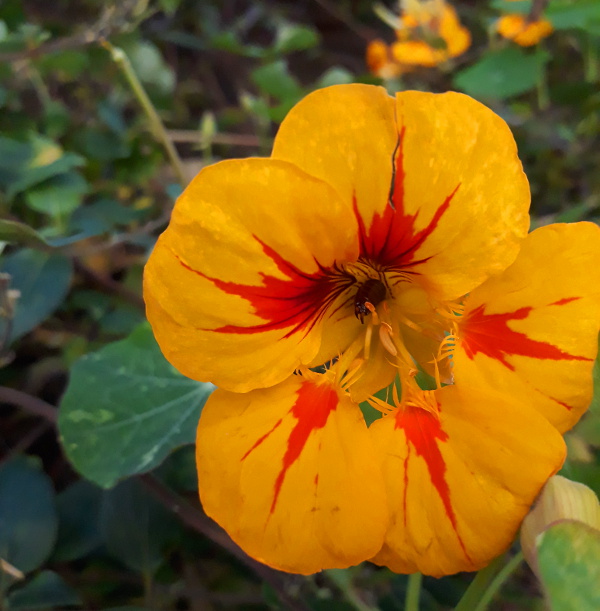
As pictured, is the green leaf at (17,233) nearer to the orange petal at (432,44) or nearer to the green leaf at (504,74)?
the green leaf at (504,74)

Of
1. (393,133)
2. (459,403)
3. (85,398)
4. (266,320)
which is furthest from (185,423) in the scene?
(393,133)

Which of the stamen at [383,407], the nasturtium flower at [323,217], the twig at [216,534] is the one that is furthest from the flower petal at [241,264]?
the twig at [216,534]

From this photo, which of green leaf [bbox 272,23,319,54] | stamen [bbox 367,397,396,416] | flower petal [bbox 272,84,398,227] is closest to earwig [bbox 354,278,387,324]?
stamen [bbox 367,397,396,416]

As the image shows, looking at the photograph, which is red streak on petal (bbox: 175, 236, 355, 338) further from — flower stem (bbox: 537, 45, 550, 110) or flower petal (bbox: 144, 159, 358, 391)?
flower stem (bbox: 537, 45, 550, 110)

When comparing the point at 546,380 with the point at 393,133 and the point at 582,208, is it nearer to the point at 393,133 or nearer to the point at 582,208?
the point at 393,133

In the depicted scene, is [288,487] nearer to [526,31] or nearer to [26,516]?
[26,516]
